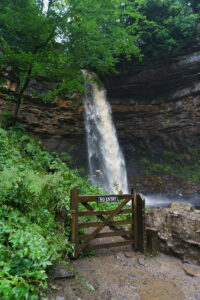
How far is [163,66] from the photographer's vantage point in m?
15.5

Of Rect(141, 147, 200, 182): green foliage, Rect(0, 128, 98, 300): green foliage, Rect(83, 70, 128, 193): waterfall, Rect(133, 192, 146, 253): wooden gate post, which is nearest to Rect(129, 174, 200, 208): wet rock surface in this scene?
Rect(141, 147, 200, 182): green foliage

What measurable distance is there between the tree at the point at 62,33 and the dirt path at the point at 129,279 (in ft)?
22.5

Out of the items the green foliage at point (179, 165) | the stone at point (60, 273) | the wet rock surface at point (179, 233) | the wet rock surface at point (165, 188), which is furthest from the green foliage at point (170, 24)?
the stone at point (60, 273)

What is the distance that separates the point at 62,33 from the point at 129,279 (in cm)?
801

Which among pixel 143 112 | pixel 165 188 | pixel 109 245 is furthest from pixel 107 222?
pixel 143 112

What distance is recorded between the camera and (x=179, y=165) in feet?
59.5

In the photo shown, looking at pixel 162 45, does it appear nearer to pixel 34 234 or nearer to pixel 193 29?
pixel 193 29

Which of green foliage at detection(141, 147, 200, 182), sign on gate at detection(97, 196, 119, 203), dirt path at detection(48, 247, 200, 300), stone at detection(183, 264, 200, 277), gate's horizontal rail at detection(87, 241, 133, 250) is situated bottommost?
stone at detection(183, 264, 200, 277)

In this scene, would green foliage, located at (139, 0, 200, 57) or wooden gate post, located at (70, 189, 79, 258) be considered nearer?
wooden gate post, located at (70, 189, 79, 258)

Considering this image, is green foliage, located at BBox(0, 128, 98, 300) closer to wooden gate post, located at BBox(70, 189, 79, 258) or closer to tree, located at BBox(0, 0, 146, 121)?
wooden gate post, located at BBox(70, 189, 79, 258)

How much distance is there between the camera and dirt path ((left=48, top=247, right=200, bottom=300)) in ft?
9.75

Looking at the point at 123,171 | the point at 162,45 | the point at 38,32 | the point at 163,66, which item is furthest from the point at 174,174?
the point at 38,32

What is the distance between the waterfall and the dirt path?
436 inches

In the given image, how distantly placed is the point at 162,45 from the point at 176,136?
26.9 ft
